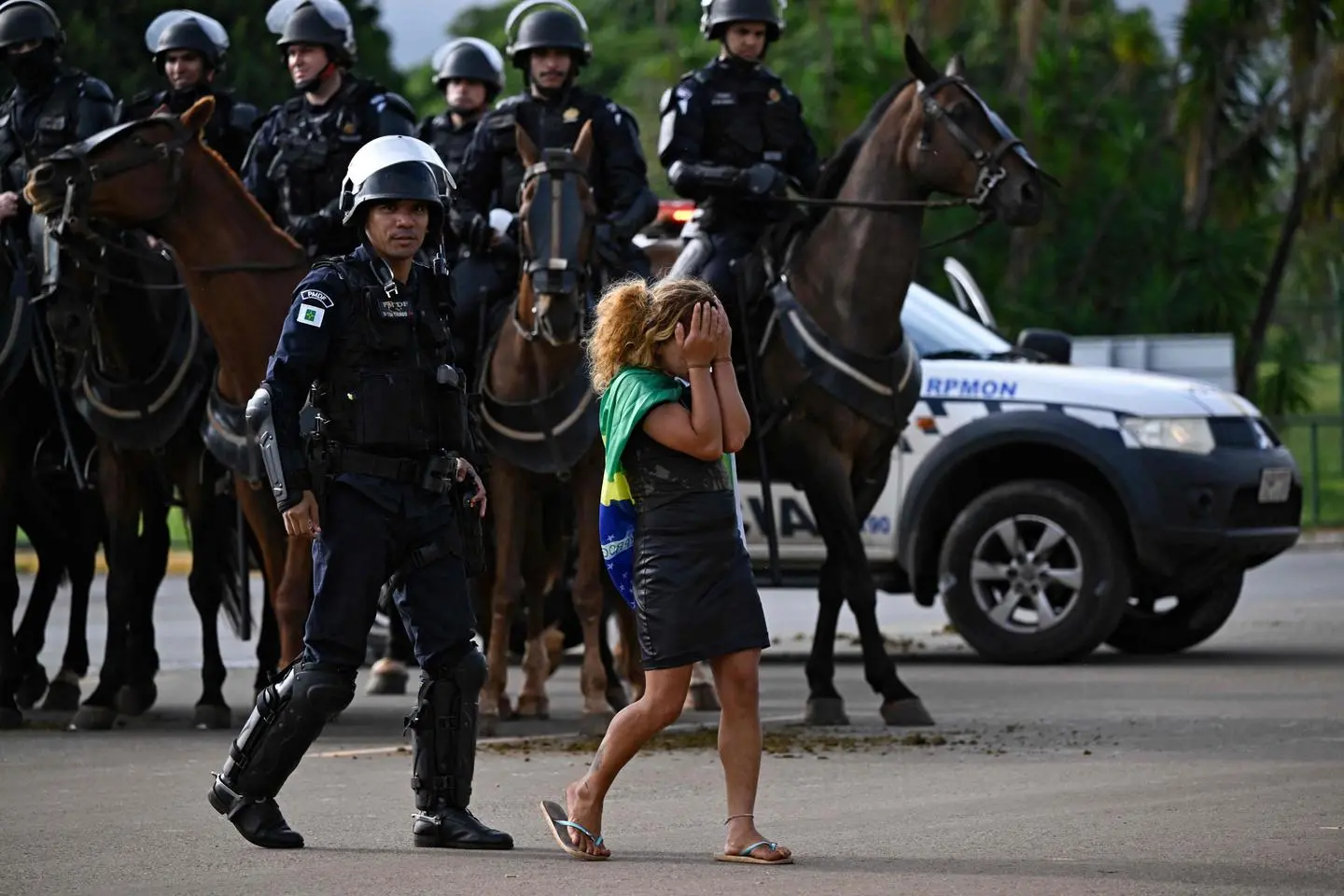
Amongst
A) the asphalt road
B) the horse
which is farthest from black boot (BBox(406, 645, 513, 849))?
the horse

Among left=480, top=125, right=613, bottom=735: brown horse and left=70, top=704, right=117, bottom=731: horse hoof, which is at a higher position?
left=480, top=125, right=613, bottom=735: brown horse

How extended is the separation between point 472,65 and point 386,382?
6.29m

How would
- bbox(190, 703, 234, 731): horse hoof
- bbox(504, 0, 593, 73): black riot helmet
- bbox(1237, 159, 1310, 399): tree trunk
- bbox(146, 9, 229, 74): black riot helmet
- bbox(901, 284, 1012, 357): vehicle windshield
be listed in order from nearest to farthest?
1. bbox(190, 703, 234, 731): horse hoof
2. bbox(504, 0, 593, 73): black riot helmet
3. bbox(146, 9, 229, 74): black riot helmet
4. bbox(901, 284, 1012, 357): vehicle windshield
5. bbox(1237, 159, 1310, 399): tree trunk

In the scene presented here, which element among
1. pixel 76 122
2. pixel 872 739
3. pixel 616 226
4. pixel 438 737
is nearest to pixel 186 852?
pixel 438 737

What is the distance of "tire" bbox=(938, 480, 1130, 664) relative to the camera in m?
14.8

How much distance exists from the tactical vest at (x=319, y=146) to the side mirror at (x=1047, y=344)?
197 inches

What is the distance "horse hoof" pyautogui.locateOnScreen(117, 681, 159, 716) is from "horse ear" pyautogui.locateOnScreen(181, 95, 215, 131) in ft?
8.97

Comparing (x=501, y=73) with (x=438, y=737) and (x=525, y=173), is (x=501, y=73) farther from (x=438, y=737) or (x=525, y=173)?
(x=438, y=737)

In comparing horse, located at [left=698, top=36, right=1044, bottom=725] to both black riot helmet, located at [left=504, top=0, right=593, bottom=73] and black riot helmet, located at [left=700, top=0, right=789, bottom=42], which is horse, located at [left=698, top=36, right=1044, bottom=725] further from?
black riot helmet, located at [left=504, top=0, right=593, bottom=73]

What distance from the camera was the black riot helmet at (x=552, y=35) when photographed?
1278cm

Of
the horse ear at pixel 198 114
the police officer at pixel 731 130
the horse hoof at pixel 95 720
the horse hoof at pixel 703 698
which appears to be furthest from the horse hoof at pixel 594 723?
the horse ear at pixel 198 114

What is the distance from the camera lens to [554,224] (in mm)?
11656

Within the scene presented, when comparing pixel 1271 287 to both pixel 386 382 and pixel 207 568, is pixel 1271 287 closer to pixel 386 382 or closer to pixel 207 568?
pixel 207 568

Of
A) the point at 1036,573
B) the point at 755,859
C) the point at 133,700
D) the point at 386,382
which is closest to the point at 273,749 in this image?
the point at 386,382
